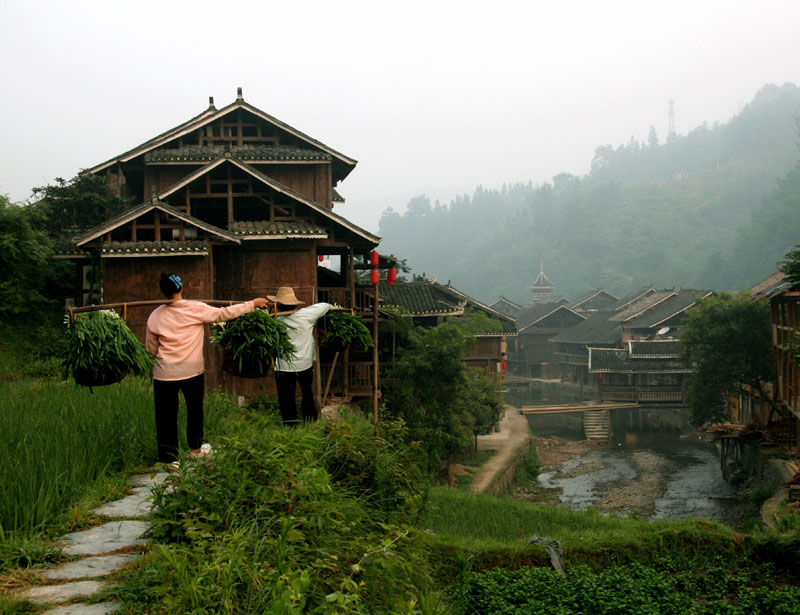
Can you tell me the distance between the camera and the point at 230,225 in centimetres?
1414

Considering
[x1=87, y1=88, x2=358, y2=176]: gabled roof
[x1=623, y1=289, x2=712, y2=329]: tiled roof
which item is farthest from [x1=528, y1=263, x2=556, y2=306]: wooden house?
[x1=87, y1=88, x2=358, y2=176]: gabled roof

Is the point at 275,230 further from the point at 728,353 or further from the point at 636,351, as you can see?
the point at 636,351

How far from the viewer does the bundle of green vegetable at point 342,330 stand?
7.86m

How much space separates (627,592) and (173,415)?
549cm

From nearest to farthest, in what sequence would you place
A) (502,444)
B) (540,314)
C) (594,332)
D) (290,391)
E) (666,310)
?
(290,391)
(502,444)
(666,310)
(594,332)
(540,314)

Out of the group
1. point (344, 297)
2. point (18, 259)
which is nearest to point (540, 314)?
point (344, 297)

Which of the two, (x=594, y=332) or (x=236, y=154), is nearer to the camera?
(x=236, y=154)

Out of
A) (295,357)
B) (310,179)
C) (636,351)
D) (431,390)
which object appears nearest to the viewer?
(295,357)

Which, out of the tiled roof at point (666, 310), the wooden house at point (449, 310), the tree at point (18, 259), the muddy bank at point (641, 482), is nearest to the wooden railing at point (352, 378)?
the wooden house at point (449, 310)

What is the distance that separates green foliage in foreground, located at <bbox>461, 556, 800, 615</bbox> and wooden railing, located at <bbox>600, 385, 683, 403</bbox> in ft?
96.0

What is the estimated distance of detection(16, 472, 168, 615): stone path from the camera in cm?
325

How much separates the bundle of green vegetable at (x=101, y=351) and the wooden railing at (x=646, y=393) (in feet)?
115

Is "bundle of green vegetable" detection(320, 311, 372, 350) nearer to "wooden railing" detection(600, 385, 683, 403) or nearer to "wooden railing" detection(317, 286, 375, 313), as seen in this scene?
"wooden railing" detection(317, 286, 375, 313)

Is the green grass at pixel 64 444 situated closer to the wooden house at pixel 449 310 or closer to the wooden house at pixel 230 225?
the wooden house at pixel 230 225
